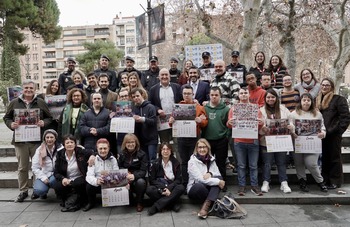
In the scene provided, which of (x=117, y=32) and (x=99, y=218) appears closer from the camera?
(x=99, y=218)

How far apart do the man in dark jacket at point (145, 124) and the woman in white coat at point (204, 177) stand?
0.86 metres

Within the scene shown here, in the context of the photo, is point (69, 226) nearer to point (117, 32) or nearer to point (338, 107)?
point (338, 107)

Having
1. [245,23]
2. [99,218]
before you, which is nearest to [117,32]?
[245,23]

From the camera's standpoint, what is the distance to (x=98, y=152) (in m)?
4.98

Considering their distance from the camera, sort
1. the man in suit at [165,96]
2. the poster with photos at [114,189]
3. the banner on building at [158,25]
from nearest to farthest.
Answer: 1. the poster with photos at [114,189]
2. the man in suit at [165,96]
3. the banner on building at [158,25]

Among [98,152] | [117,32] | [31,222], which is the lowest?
[31,222]

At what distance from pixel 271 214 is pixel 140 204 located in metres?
2.14

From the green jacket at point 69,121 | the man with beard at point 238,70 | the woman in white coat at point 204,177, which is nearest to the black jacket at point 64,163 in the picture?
the green jacket at point 69,121

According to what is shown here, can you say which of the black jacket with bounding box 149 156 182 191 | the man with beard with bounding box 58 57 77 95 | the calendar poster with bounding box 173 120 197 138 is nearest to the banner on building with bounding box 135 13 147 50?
the man with beard with bounding box 58 57 77 95

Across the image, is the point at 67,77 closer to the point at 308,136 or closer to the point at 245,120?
the point at 245,120

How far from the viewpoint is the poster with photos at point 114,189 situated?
4.75 m

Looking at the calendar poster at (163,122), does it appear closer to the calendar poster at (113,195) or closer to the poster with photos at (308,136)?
the calendar poster at (113,195)

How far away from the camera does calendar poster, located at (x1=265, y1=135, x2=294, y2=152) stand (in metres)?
5.07

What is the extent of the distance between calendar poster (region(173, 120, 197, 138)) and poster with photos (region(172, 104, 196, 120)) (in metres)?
0.09
